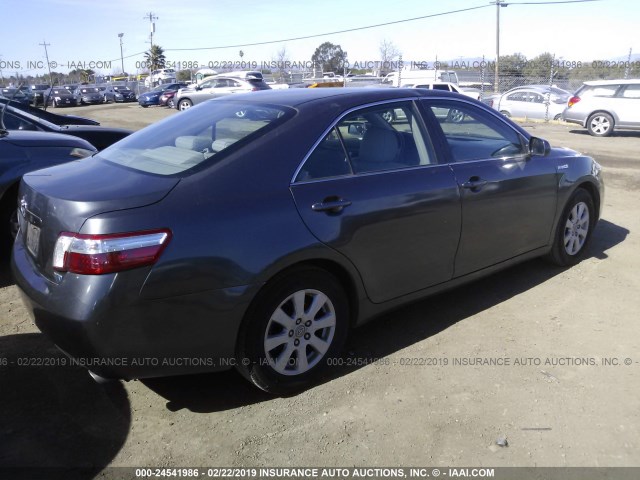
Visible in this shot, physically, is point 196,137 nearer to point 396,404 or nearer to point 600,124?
point 396,404

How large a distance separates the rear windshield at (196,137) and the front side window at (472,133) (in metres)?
1.22

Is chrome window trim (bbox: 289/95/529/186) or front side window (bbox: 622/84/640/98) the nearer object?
chrome window trim (bbox: 289/95/529/186)

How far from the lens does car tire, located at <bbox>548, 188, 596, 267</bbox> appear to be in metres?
4.76

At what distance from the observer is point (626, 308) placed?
4211 mm

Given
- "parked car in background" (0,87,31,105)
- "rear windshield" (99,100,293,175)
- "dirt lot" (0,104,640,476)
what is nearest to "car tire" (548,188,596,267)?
"dirt lot" (0,104,640,476)

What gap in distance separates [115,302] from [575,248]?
409 cm

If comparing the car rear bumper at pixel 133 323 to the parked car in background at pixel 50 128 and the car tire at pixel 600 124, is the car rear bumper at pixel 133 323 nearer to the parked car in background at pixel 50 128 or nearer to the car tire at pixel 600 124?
the parked car in background at pixel 50 128

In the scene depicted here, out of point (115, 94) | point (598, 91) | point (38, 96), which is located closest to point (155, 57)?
point (115, 94)

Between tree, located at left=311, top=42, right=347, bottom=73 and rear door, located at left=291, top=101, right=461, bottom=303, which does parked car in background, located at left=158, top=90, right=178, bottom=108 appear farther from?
tree, located at left=311, top=42, right=347, bottom=73

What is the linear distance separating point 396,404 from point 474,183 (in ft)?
5.28

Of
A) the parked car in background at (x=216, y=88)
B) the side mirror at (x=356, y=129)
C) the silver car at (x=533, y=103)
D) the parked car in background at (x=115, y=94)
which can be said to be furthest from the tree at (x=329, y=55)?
the side mirror at (x=356, y=129)

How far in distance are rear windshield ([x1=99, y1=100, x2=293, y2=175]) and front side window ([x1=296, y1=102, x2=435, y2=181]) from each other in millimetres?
315

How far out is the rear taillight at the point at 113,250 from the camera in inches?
95.9

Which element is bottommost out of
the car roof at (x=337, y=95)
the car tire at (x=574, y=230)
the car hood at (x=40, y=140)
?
the car tire at (x=574, y=230)
